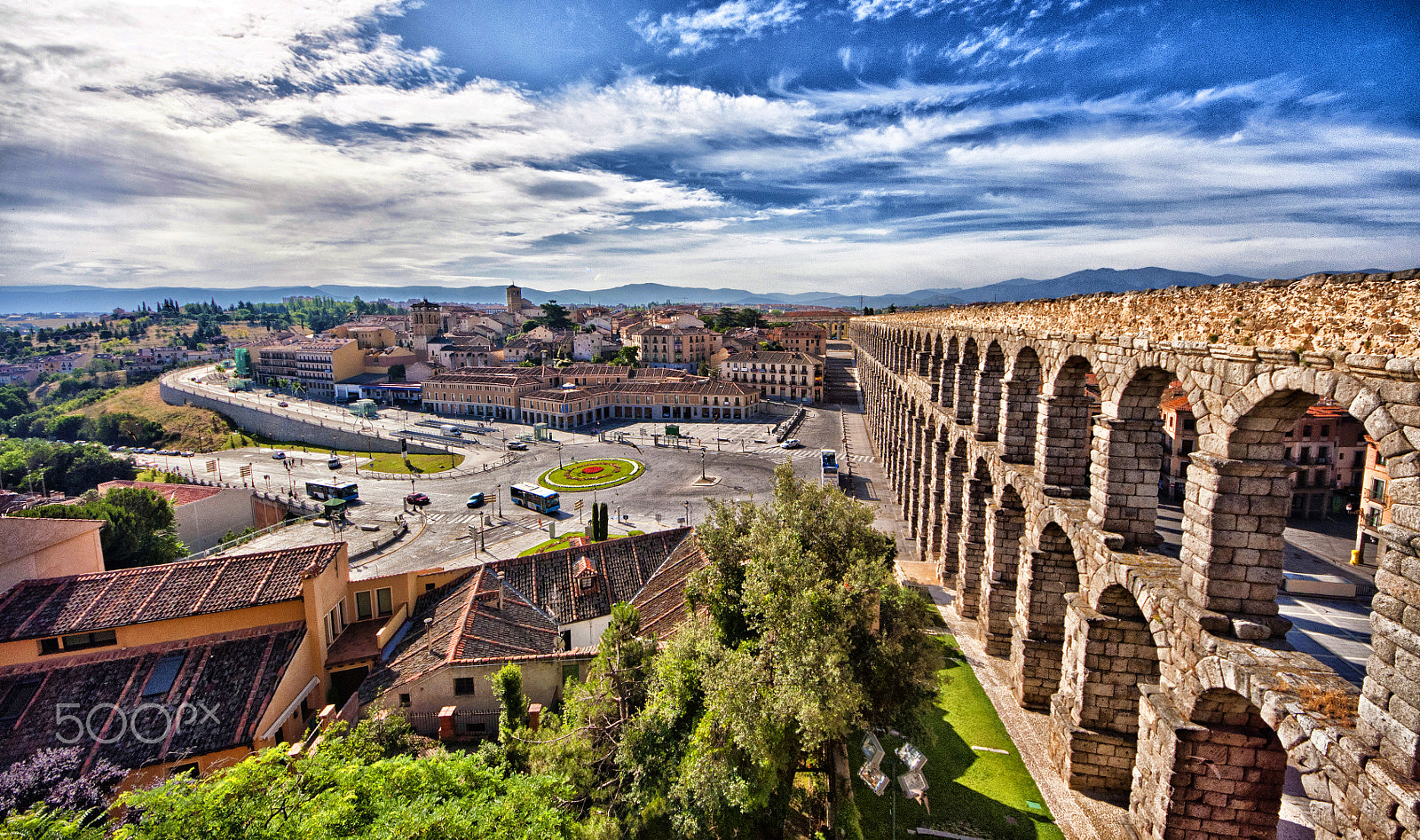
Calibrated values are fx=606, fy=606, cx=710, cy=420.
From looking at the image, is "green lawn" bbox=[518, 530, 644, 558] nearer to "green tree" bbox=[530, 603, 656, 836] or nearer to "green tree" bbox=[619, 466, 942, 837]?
"green tree" bbox=[619, 466, 942, 837]

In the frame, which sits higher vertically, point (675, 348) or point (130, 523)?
point (675, 348)

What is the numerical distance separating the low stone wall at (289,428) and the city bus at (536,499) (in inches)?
1166

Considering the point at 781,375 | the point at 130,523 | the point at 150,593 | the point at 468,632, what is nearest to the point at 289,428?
the point at 130,523

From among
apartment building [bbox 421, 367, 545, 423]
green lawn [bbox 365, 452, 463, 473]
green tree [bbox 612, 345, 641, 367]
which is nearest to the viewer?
green lawn [bbox 365, 452, 463, 473]

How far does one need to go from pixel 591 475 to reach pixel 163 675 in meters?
45.7

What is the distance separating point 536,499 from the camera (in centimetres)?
5509

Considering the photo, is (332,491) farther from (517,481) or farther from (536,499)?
(536,499)

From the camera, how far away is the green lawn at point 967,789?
52.2 feet

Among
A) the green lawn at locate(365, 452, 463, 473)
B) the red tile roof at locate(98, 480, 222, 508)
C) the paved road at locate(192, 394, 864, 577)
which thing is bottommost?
the green lawn at locate(365, 452, 463, 473)

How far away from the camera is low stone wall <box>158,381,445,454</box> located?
86.9 metres

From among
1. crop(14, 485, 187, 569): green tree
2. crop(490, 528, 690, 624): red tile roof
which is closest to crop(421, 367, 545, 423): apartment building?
crop(14, 485, 187, 569): green tree

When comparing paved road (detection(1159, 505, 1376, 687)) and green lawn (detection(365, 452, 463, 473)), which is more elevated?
paved road (detection(1159, 505, 1376, 687))

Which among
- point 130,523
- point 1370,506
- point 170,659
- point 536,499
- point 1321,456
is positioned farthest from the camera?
point 536,499

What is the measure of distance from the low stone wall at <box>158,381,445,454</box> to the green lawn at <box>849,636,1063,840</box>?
75.7 m
